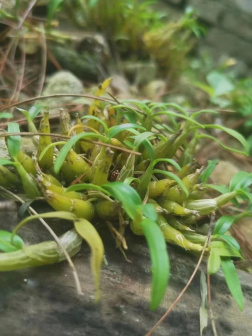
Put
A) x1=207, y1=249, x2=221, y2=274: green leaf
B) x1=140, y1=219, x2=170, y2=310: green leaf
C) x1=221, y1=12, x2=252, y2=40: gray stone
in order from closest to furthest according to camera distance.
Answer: x1=140, y1=219, x2=170, y2=310: green leaf
x1=207, y1=249, x2=221, y2=274: green leaf
x1=221, y1=12, x2=252, y2=40: gray stone

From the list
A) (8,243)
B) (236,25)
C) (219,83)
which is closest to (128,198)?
(8,243)

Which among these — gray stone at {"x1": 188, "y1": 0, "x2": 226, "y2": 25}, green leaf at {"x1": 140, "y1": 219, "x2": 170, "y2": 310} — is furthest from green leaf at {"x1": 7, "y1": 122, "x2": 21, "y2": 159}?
gray stone at {"x1": 188, "y1": 0, "x2": 226, "y2": 25}

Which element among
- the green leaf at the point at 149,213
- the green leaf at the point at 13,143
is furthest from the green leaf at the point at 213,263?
the green leaf at the point at 13,143

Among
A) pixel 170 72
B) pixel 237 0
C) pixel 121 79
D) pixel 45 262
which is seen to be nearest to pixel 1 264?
pixel 45 262

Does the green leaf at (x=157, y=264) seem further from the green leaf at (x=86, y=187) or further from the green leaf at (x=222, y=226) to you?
the green leaf at (x=222, y=226)

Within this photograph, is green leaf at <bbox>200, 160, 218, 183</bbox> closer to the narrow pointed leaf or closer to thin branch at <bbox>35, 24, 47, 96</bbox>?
the narrow pointed leaf

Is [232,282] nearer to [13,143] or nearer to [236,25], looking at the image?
[13,143]
